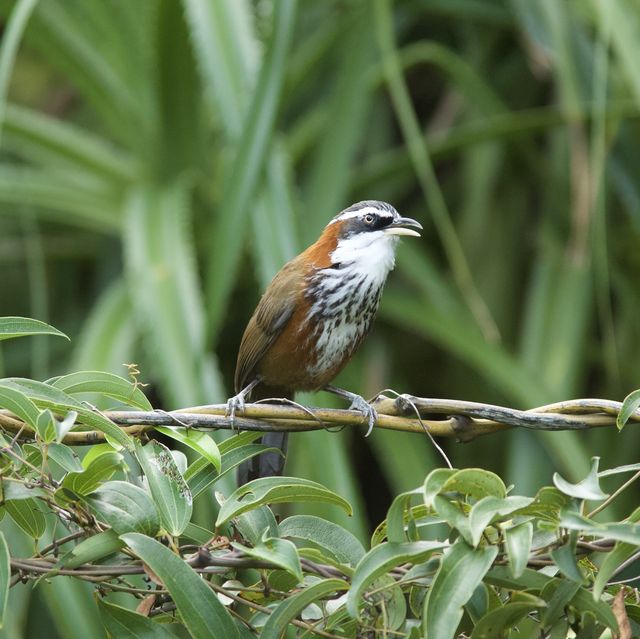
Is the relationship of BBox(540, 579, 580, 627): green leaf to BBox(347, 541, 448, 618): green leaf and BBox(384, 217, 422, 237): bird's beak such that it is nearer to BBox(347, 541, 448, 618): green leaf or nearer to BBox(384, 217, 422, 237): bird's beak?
BBox(347, 541, 448, 618): green leaf

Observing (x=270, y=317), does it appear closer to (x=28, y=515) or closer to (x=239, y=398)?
(x=239, y=398)

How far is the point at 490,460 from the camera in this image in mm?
5023

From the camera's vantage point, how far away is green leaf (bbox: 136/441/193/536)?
195cm

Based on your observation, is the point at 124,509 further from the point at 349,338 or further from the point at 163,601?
the point at 349,338

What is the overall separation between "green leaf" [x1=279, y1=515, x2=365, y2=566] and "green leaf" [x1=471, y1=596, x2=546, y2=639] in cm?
30

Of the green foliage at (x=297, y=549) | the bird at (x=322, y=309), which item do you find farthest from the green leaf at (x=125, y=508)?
the bird at (x=322, y=309)

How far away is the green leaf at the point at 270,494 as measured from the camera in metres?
1.96

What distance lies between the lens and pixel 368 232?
3621 millimetres

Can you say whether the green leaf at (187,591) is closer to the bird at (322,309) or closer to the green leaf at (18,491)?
the green leaf at (18,491)

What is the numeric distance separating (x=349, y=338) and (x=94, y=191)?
1.90 meters

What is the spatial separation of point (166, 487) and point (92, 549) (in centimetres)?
17

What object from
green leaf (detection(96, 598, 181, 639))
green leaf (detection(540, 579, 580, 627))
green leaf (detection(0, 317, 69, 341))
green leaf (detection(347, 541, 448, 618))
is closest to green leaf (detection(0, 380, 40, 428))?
green leaf (detection(0, 317, 69, 341))

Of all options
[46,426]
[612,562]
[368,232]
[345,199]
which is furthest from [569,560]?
[345,199]

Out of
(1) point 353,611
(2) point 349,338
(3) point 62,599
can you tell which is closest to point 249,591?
(1) point 353,611
